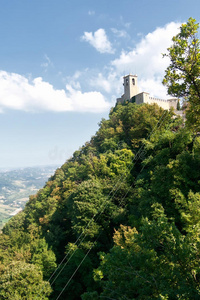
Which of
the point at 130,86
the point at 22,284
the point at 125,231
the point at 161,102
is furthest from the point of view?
the point at 130,86

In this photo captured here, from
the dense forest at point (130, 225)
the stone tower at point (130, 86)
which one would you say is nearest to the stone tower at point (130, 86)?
the stone tower at point (130, 86)

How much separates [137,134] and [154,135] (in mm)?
5458

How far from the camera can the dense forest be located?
24.9 feet

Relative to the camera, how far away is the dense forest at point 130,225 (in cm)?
759

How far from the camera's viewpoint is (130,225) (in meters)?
21.5

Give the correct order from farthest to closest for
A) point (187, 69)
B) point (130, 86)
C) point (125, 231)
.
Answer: point (130, 86) → point (125, 231) → point (187, 69)

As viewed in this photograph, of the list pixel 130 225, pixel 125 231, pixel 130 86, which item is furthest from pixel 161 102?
pixel 125 231

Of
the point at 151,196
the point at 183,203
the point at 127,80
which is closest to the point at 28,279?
the point at 151,196

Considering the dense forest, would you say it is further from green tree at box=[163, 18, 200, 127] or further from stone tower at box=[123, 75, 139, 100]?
stone tower at box=[123, 75, 139, 100]

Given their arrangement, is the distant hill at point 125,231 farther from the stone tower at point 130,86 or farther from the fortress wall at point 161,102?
the stone tower at point 130,86

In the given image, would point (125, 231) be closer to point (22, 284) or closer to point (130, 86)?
point (22, 284)

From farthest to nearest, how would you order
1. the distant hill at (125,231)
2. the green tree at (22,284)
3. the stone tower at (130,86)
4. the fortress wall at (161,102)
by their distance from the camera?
the stone tower at (130,86) < the fortress wall at (161,102) < the green tree at (22,284) < the distant hill at (125,231)

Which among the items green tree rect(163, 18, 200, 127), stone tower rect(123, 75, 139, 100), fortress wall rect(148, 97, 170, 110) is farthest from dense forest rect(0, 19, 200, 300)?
stone tower rect(123, 75, 139, 100)

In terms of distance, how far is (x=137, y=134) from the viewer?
35.1m
